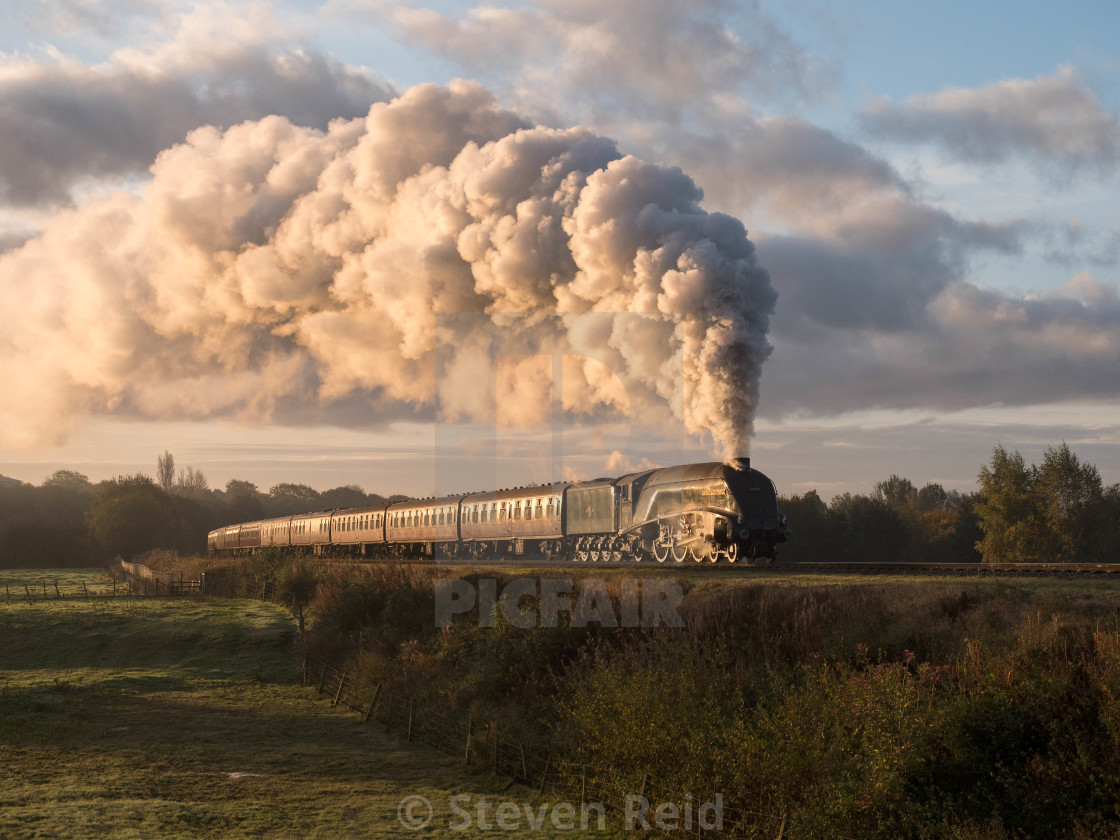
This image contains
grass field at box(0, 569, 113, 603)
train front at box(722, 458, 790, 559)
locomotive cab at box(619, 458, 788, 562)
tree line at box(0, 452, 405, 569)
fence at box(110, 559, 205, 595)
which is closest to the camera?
train front at box(722, 458, 790, 559)

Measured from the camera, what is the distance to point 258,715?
23375 millimetres

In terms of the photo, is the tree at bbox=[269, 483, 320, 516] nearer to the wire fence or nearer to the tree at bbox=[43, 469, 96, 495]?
the tree at bbox=[43, 469, 96, 495]

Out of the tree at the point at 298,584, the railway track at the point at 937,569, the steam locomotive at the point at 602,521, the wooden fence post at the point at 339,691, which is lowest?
the wooden fence post at the point at 339,691

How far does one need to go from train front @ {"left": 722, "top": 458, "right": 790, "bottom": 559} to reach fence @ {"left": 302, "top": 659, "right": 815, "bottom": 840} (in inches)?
481

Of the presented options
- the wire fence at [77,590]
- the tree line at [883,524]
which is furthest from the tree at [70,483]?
the wire fence at [77,590]

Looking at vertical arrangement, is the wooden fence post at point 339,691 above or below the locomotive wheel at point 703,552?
below

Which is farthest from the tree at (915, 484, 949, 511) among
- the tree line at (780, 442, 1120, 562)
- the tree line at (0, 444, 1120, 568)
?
the tree line at (780, 442, 1120, 562)

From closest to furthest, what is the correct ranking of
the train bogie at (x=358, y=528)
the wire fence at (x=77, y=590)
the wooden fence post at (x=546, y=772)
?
1. the wooden fence post at (x=546, y=772)
2. the wire fence at (x=77, y=590)
3. the train bogie at (x=358, y=528)

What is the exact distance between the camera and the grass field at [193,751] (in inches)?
540

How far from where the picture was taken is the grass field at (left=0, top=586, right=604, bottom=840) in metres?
13.7

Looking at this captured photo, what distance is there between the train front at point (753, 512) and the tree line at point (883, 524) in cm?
3397

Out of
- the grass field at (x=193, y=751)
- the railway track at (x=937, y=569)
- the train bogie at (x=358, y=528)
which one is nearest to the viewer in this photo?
the grass field at (x=193, y=751)

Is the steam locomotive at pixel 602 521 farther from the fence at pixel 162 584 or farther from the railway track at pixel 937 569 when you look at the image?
the fence at pixel 162 584

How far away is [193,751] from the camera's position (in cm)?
1898
